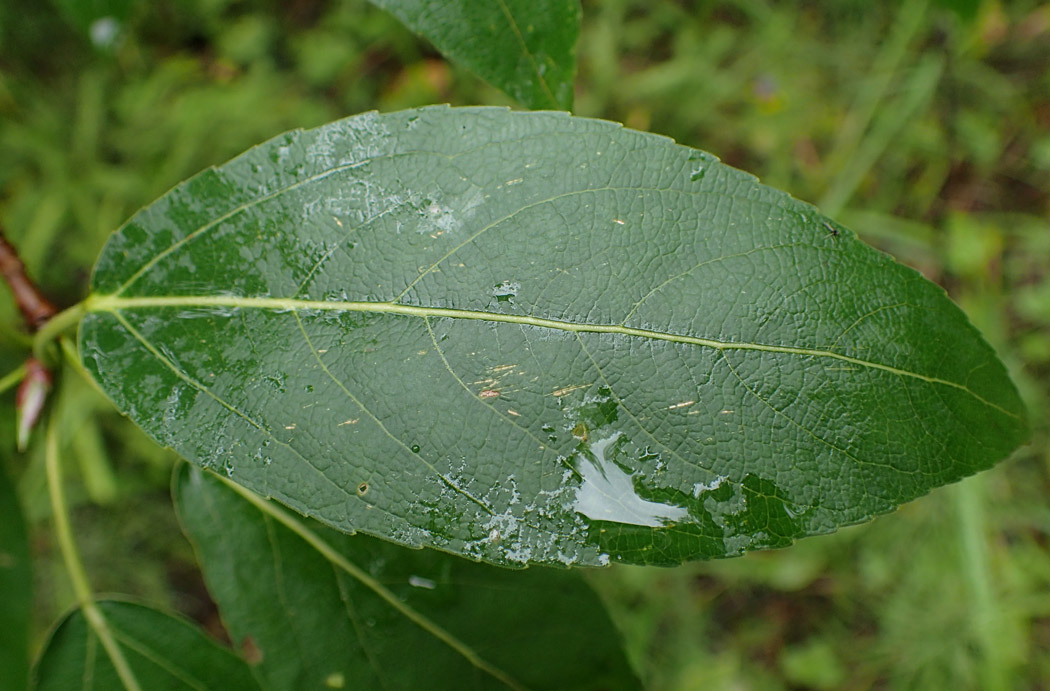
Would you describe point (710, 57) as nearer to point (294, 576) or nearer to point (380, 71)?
point (380, 71)

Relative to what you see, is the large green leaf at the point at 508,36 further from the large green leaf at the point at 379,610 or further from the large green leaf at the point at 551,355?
the large green leaf at the point at 379,610

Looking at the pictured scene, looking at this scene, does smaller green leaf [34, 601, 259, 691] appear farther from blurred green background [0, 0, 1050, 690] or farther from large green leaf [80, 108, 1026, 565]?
blurred green background [0, 0, 1050, 690]

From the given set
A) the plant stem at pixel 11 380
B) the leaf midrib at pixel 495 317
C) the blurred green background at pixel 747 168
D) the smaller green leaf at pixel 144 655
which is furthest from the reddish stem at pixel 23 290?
the blurred green background at pixel 747 168

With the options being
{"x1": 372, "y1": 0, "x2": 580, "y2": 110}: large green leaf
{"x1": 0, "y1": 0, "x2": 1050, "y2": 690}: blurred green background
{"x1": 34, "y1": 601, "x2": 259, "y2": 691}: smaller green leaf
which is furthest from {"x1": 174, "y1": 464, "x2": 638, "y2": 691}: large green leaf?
{"x1": 0, "y1": 0, "x2": 1050, "y2": 690}: blurred green background

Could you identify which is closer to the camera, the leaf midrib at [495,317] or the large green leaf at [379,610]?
the leaf midrib at [495,317]

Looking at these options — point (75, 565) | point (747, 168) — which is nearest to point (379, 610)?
point (75, 565)

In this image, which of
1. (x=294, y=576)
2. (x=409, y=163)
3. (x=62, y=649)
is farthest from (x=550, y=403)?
(x=62, y=649)

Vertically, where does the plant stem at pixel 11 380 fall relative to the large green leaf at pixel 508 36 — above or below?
below
